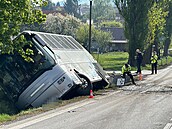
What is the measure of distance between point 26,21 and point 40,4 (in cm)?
112

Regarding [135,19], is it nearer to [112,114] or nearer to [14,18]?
[14,18]

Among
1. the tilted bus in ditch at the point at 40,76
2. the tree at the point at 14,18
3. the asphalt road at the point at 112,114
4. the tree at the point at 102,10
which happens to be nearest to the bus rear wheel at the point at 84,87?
the tilted bus in ditch at the point at 40,76

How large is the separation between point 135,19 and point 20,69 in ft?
74.3

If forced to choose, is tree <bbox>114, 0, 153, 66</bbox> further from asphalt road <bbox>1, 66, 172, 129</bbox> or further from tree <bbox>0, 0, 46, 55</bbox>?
tree <bbox>0, 0, 46, 55</bbox>

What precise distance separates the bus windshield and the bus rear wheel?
72.3 inches

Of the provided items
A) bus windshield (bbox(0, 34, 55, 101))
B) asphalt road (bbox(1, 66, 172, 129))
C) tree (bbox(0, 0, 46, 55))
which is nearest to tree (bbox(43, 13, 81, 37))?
bus windshield (bbox(0, 34, 55, 101))

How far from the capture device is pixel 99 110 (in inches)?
601

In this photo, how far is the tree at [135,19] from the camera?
132 feet

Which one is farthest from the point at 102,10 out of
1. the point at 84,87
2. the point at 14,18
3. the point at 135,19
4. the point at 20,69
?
the point at 14,18

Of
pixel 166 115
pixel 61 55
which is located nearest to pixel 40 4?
pixel 61 55

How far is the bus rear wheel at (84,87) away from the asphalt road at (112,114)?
1.08 metres

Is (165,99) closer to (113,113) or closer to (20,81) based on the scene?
(113,113)

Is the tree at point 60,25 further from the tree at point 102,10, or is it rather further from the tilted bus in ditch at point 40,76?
the tree at point 102,10

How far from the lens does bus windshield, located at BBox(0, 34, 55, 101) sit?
1959cm
